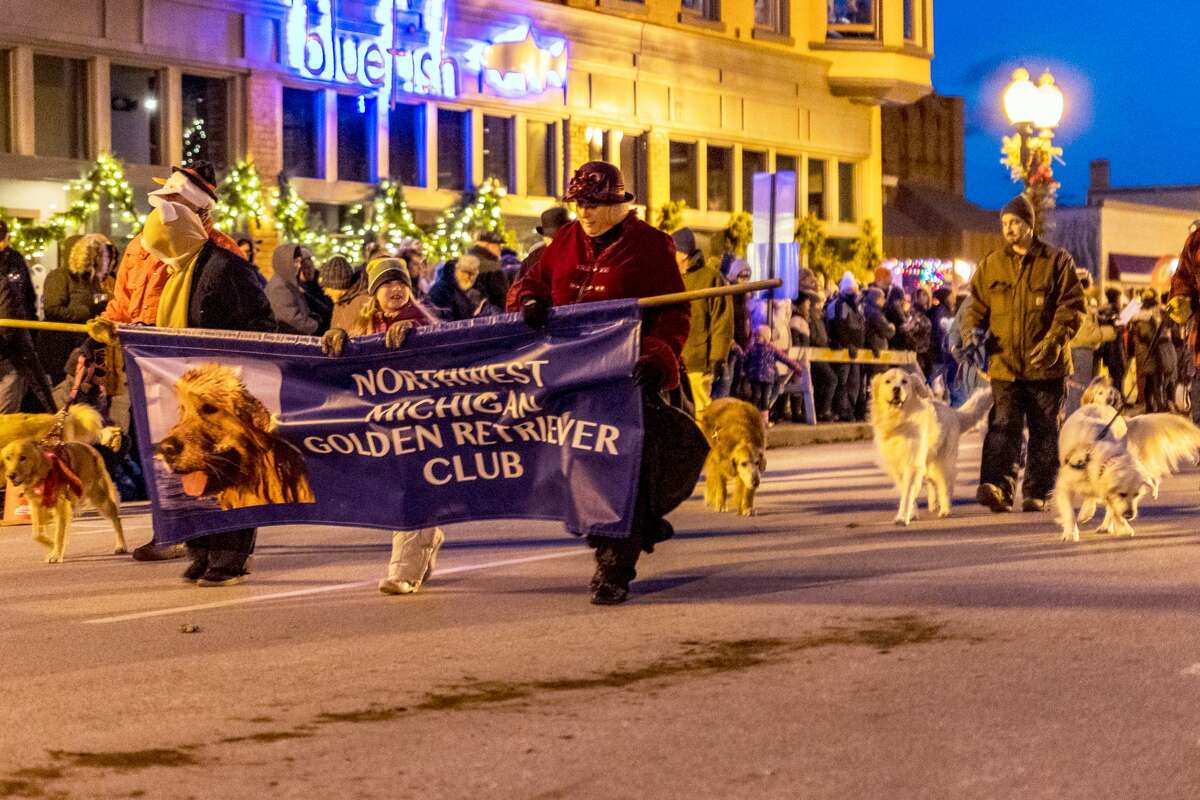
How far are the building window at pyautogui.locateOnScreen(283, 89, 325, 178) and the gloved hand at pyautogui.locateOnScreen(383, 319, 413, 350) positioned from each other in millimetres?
21541

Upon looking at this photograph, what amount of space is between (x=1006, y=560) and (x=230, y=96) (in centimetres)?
2080

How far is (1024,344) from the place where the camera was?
14.1 metres

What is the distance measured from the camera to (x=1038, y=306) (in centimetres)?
1413

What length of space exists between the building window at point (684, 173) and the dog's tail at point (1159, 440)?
86.3ft

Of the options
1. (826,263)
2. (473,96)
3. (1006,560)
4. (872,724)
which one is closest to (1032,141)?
(473,96)

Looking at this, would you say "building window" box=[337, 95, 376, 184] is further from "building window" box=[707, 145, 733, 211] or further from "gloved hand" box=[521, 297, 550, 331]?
"gloved hand" box=[521, 297, 550, 331]

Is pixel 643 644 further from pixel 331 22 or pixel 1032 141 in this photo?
pixel 331 22

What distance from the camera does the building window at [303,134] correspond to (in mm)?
31203

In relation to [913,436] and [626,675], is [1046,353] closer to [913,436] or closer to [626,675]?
[913,436]

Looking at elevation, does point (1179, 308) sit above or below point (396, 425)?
above

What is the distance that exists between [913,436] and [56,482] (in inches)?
214

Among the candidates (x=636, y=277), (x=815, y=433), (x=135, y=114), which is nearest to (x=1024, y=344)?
(x=636, y=277)

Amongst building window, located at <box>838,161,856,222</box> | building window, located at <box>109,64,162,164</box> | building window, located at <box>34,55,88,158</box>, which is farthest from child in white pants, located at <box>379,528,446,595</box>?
building window, located at <box>838,161,856,222</box>

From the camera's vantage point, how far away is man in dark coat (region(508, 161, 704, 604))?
9.63 metres
